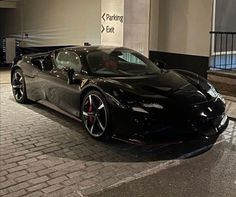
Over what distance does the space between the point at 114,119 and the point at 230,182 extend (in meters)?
1.49

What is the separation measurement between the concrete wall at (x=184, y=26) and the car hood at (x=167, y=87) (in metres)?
3.40

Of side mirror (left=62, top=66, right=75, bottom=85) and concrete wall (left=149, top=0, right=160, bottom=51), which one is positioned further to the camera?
concrete wall (left=149, top=0, right=160, bottom=51)

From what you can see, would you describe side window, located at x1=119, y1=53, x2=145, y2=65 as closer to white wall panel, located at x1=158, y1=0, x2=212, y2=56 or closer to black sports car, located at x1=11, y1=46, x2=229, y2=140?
black sports car, located at x1=11, y1=46, x2=229, y2=140

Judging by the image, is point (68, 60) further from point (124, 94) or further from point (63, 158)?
point (63, 158)

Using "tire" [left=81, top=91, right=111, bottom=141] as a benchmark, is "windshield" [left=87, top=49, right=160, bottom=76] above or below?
above

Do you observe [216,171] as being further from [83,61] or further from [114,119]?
[83,61]

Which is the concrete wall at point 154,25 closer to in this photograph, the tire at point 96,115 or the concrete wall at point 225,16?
the concrete wall at point 225,16

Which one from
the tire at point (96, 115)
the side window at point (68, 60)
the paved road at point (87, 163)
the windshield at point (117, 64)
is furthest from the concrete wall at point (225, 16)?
the tire at point (96, 115)

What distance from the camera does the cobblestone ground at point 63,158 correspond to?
3.45m

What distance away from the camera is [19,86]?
6.71m

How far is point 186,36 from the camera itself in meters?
8.43

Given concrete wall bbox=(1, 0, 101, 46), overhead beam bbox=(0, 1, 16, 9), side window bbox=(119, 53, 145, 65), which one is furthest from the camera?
overhead beam bbox=(0, 1, 16, 9)

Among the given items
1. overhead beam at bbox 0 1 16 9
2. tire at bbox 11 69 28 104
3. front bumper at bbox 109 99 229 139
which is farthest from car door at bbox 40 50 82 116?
overhead beam at bbox 0 1 16 9

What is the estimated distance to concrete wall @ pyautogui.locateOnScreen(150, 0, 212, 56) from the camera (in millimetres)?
8047
